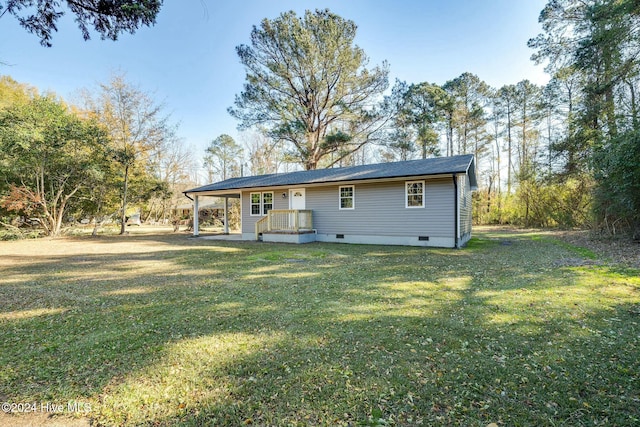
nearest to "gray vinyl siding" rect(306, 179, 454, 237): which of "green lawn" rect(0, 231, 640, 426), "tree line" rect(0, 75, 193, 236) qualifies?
"green lawn" rect(0, 231, 640, 426)

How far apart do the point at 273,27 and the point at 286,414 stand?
2127 cm

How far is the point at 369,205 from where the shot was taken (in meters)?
12.4

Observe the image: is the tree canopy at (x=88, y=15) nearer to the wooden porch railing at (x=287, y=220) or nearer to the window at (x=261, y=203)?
the wooden porch railing at (x=287, y=220)

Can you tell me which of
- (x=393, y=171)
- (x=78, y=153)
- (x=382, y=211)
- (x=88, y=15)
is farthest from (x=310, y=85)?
(x=88, y=15)

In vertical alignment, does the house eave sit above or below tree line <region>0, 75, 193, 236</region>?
below

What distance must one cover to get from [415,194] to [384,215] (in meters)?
1.47

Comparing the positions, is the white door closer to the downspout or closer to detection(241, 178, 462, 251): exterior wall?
detection(241, 178, 462, 251): exterior wall

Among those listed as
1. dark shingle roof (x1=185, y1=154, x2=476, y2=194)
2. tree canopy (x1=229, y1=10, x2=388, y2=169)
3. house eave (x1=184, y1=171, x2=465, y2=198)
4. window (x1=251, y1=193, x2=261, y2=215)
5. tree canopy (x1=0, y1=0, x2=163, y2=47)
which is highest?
tree canopy (x1=229, y1=10, x2=388, y2=169)

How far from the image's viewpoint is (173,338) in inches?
128

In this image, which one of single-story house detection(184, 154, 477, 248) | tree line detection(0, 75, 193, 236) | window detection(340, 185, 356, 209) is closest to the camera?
single-story house detection(184, 154, 477, 248)

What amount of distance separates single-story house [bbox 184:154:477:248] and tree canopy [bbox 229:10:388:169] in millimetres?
6978

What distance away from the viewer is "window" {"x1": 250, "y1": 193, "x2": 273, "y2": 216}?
595 inches

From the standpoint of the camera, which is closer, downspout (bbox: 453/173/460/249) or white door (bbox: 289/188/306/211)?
downspout (bbox: 453/173/460/249)

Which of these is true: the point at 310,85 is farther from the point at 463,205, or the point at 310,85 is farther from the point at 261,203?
the point at 463,205
